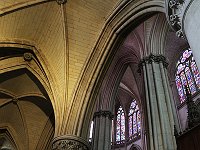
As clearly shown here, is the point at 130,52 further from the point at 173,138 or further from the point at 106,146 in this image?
the point at 173,138

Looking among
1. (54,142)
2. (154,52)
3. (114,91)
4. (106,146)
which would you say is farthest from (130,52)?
(54,142)

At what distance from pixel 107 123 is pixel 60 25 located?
4.73 meters

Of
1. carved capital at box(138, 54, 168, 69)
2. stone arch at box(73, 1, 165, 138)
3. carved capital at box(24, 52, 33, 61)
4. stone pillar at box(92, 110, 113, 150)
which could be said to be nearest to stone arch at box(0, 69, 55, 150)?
carved capital at box(24, 52, 33, 61)

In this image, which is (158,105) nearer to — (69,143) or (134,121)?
(69,143)

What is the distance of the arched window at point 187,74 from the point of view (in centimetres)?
1334

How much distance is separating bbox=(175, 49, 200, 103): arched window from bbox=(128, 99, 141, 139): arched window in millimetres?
3579

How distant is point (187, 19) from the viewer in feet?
11.7

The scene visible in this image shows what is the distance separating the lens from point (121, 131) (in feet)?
56.4

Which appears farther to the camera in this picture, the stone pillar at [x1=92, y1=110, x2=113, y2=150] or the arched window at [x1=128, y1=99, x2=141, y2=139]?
the arched window at [x1=128, y1=99, x2=141, y2=139]

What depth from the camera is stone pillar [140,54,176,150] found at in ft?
25.3

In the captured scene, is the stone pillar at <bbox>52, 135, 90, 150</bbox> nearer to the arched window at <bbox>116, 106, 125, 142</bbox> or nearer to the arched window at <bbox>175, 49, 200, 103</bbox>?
the arched window at <bbox>175, 49, 200, 103</bbox>

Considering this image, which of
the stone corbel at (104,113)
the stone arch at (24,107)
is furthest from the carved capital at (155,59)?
the stone arch at (24,107)

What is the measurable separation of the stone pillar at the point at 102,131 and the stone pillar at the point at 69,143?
3.30m

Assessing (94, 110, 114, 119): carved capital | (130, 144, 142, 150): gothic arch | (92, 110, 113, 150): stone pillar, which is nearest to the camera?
(92, 110, 113, 150): stone pillar
